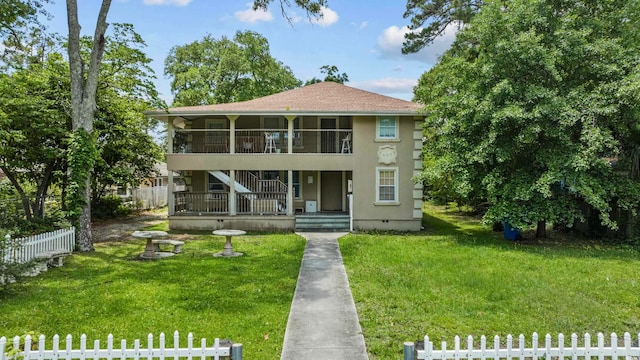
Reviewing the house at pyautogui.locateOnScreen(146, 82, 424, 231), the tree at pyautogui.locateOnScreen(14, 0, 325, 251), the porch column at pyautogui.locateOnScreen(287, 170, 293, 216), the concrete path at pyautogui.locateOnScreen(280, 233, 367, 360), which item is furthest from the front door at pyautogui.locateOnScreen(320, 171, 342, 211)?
the tree at pyautogui.locateOnScreen(14, 0, 325, 251)

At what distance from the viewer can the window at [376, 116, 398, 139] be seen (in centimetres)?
1656

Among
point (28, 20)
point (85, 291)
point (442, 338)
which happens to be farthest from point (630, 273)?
point (28, 20)

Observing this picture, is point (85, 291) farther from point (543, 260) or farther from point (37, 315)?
point (543, 260)

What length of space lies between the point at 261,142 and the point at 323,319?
12701mm

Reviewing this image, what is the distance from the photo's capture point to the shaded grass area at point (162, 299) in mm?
5984

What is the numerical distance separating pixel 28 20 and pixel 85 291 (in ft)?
43.1

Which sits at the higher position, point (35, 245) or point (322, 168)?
point (322, 168)

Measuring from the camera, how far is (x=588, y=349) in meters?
3.99

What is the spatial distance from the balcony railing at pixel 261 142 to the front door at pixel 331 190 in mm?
1320

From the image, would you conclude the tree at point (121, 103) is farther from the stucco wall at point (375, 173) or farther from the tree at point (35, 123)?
the stucco wall at point (375, 173)

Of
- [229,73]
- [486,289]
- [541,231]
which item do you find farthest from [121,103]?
[229,73]

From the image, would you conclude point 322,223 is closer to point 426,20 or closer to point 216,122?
point 216,122

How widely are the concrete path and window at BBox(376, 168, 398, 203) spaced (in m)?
6.83

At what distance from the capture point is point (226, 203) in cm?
1725
